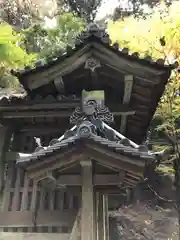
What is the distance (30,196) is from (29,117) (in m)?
1.40

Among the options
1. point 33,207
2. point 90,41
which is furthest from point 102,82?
point 33,207

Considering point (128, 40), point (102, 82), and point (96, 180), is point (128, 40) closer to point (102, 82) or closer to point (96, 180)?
point (102, 82)

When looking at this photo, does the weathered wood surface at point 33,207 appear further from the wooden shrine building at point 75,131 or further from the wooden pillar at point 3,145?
the wooden pillar at point 3,145

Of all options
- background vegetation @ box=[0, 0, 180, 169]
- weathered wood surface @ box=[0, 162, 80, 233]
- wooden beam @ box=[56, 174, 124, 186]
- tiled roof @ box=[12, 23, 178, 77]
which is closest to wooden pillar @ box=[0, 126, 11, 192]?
weathered wood surface @ box=[0, 162, 80, 233]

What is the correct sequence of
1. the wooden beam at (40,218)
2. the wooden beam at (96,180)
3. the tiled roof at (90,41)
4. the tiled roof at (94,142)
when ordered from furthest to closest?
1. the tiled roof at (90,41)
2. the wooden beam at (40,218)
3. the wooden beam at (96,180)
4. the tiled roof at (94,142)

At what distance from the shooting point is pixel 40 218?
18.8ft

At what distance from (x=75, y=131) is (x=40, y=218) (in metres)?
2.03

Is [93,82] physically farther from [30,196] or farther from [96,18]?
[96,18]

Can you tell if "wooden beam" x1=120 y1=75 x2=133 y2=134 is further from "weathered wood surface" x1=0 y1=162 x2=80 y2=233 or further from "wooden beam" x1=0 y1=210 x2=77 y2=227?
"wooden beam" x1=0 y1=210 x2=77 y2=227

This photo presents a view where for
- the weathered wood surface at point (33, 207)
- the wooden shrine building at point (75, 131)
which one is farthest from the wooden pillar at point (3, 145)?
the weathered wood surface at point (33, 207)

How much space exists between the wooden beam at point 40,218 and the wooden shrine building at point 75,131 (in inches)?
0.6

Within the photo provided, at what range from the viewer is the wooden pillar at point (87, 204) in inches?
167

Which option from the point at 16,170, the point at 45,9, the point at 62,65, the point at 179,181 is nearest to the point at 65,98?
the point at 62,65

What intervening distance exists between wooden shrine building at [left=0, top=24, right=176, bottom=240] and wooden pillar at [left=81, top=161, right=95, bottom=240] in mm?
12
